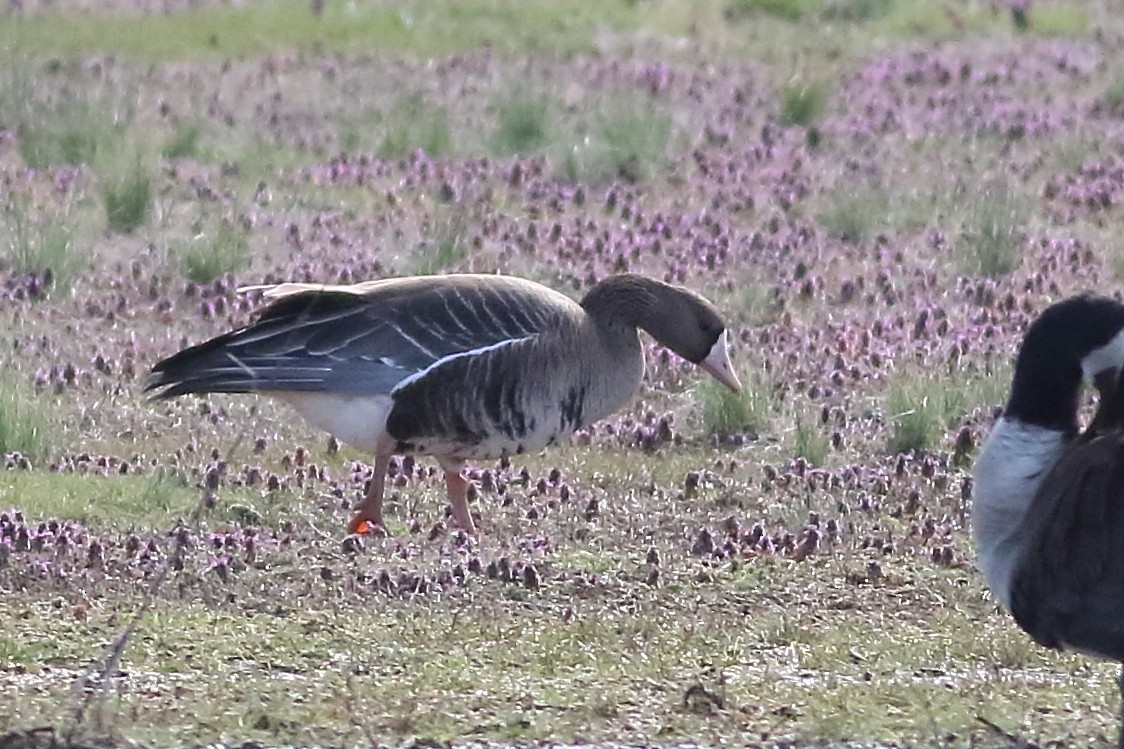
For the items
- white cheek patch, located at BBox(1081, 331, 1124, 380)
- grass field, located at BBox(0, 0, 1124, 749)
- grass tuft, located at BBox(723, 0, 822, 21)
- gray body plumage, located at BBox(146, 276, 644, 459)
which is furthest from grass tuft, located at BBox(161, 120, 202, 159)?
white cheek patch, located at BBox(1081, 331, 1124, 380)

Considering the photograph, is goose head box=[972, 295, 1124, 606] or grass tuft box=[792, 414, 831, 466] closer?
goose head box=[972, 295, 1124, 606]

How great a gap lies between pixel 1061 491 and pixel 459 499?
3.82 meters

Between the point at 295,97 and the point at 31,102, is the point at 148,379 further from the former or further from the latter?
the point at 295,97

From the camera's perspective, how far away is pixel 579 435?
12.0 meters

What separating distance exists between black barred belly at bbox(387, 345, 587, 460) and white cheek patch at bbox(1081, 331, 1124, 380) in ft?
11.4

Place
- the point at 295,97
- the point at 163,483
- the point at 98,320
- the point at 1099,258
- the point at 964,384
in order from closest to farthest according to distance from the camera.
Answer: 1. the point at 163,483
2. the point at 964,384
3. the point at 98,320
4. the point at 1099,258
5. the point at 295,97

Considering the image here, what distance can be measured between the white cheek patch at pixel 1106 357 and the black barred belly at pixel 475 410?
3.49 m

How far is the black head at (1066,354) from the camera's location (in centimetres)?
694

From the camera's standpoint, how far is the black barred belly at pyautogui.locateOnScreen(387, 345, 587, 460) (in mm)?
9875

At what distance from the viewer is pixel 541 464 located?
11398 mm

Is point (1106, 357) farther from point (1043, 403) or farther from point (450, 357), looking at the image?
point (450, 357)

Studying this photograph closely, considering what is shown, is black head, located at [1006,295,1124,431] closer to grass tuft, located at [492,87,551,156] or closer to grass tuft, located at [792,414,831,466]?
grass tuft, located at [792,414,831,466]

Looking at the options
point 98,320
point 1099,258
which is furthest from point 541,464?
point 1099,258

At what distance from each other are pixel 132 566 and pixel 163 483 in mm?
1457
